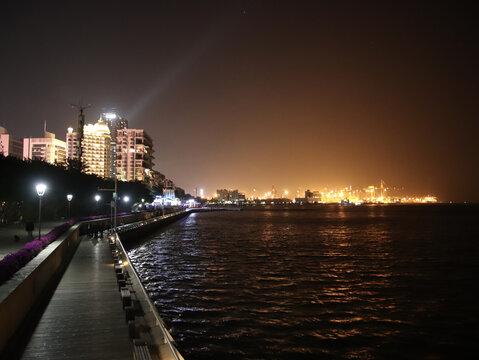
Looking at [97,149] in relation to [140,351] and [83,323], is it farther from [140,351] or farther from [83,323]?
[140,351]

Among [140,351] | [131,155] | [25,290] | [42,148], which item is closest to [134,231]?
[25,290]

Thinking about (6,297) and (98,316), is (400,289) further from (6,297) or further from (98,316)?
(6,297)

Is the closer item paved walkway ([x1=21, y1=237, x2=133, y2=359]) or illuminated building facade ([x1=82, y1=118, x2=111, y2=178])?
paved walkway ([x1=21, y1=237, x2=133, y2=359])

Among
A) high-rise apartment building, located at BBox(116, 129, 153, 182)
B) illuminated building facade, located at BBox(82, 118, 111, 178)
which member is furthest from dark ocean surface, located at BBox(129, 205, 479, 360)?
illuminated building facade, located at BBox(82, 118, 111, 178)

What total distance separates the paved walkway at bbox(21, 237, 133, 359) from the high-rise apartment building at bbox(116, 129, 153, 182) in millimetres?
144188

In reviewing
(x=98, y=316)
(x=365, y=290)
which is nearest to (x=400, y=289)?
(x=365, y=290)

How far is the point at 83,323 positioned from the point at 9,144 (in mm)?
180277

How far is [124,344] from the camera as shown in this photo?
9133 mm

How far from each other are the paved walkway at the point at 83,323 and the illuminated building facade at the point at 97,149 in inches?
6632

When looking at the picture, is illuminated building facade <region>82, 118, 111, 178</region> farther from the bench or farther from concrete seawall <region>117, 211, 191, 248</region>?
the bench

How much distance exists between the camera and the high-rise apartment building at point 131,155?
517 feet

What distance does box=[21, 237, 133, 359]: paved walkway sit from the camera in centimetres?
867

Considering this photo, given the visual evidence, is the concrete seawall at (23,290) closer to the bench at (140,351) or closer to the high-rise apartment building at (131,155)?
the bench at (140,351)

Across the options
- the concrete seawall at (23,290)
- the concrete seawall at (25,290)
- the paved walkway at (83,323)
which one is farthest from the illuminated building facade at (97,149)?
the paved walkway at (83,323)
